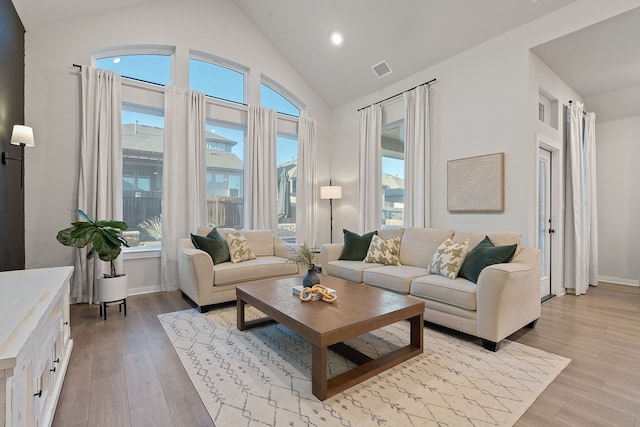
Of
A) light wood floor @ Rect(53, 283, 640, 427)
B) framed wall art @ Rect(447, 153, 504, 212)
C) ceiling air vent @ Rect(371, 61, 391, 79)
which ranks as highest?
ceiling air vent @ Rect(371, 61, 391, 79)

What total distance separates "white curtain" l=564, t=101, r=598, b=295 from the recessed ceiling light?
3386mm

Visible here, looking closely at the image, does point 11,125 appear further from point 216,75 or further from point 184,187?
point 216,75

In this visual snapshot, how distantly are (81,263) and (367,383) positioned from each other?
3.66 meters

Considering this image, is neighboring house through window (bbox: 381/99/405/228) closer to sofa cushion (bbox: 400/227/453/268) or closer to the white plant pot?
sofa cushion (bbox: 400/227/453/268)

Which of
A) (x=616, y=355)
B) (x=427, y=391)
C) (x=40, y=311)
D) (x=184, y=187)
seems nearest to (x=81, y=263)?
(x=184, y=187)

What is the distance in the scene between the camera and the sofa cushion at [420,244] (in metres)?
3.56

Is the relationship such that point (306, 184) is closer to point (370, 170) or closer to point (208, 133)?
point (370, 170)

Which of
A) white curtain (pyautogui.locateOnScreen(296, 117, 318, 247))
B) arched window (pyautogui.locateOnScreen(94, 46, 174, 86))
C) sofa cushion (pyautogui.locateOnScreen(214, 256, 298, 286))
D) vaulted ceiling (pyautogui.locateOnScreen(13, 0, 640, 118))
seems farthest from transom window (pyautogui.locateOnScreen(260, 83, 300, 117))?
sofa cushion (pyautogui.locateOnScreen(214, 256, 298, 286))

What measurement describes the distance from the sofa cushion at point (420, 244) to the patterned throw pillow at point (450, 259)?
0.39m

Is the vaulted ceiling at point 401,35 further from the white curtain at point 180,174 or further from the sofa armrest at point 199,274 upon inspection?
the sofa armrest at point 199,274

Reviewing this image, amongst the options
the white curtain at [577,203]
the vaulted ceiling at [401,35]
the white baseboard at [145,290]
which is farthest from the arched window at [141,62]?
the white curtain at [577,203]

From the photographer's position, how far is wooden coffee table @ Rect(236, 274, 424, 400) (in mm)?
1804

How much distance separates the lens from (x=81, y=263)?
3662 millimetres

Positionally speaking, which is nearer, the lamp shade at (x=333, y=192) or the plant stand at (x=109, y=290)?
the plant stand at (x=109, y=290)
